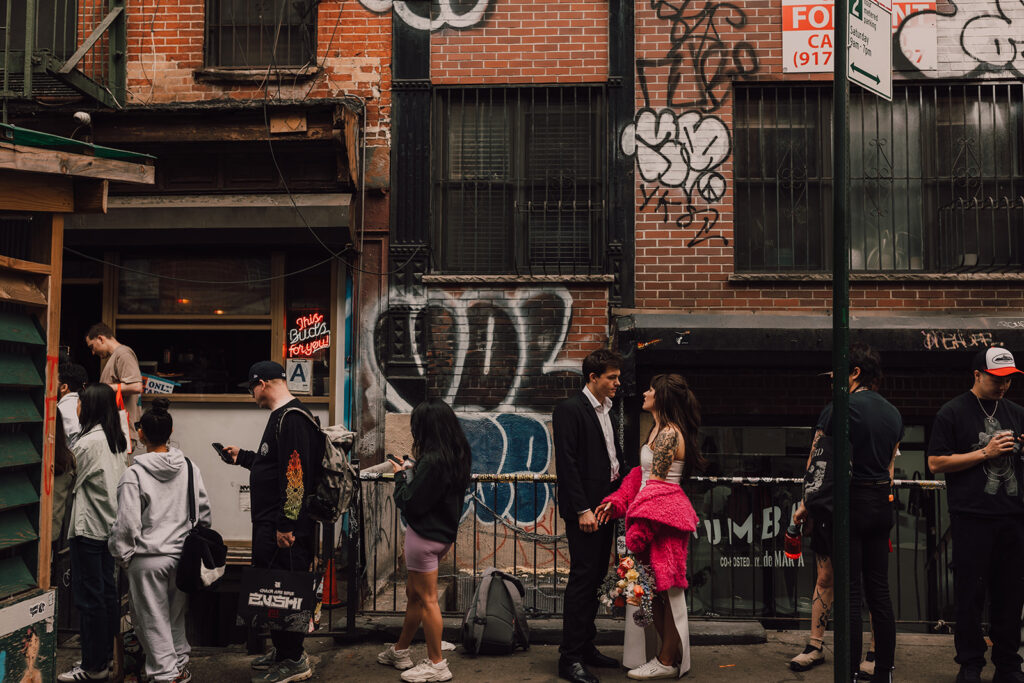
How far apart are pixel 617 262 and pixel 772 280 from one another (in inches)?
61.2

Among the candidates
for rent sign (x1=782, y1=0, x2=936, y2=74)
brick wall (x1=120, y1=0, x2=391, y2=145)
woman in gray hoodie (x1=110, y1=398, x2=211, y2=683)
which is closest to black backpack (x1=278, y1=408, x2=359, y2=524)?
woman in gray hoodie (x1=110, y1=398, x2=211, y2=683)

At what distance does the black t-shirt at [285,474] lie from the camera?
5398 mm

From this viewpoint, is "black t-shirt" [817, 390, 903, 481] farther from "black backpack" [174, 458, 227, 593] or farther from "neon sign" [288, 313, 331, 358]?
"neon sign" [288, 313, 331, 358]

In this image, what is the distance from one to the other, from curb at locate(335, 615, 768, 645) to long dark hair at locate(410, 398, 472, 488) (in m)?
1.52

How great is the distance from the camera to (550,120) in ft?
31.1

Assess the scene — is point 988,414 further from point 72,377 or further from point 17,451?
point 72,377

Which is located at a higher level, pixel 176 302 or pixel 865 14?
pixel 865 14

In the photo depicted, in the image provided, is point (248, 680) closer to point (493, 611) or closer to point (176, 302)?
point (493, 611)

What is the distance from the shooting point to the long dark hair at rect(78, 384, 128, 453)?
580 centimetres

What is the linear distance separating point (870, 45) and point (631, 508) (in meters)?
2.90

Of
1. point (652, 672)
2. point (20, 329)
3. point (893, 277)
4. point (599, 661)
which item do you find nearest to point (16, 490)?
point (20, 329)

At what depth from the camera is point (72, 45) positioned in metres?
9.61

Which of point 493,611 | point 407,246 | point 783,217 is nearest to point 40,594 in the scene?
point 493,611

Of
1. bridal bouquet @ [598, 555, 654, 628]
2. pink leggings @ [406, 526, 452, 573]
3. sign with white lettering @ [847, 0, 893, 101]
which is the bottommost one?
bridal bouquet @ [598, 555, 654, 628]
